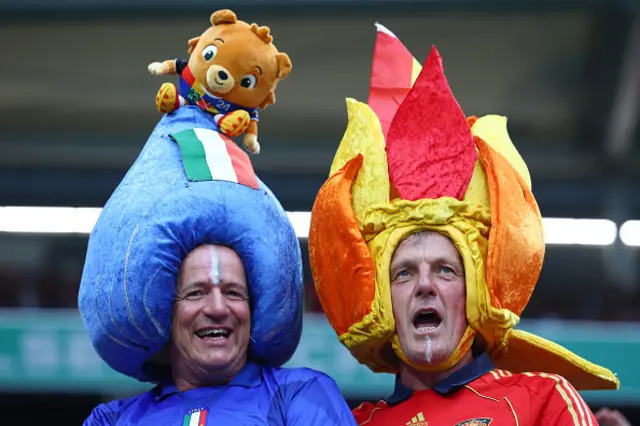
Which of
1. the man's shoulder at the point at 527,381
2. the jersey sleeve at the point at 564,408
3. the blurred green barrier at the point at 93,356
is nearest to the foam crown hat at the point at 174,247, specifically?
the man's shoulder at the point at 527,381

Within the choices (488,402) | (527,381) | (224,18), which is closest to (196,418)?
(488,402)

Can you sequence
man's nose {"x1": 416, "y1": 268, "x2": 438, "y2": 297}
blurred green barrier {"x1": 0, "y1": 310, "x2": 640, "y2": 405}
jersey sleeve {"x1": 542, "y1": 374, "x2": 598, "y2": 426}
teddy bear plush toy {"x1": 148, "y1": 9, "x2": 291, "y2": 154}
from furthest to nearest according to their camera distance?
1. blurred green barrier {"x1": 0, "y1": 310, "x2": 640, "y2": 405}
2. teddy bear plush toy {"x1": 148, "y1": 9, "x2": 291, "y2": 154}
3. man's nose {"x1": 416, "y1": 268, "x2": 438, "y2": 297}
4. jersey sleeve {"x1": 542, "y1": 374, "x2": 598, "y2": 426}

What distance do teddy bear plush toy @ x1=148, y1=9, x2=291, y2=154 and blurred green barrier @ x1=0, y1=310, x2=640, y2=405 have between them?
2.92 m

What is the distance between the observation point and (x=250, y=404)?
2.73 meters

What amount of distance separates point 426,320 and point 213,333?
59cm

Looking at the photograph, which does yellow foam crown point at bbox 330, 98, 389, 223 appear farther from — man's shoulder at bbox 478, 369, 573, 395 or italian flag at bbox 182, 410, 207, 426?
italian flag at bbox 182, 410, 207, 426

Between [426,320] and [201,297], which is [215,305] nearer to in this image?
[201,297]

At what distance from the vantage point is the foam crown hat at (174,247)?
2707 mm

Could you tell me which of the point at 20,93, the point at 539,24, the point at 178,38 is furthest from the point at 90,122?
the point at 539,24

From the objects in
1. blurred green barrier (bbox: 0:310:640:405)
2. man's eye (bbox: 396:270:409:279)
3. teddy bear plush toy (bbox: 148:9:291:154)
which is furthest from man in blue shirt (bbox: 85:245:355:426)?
blurred green barrier (bbox: 0:310:640:405)

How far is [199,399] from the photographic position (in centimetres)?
277

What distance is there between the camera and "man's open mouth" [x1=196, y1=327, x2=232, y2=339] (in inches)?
108

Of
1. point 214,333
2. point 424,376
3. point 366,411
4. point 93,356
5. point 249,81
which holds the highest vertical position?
point 249,81

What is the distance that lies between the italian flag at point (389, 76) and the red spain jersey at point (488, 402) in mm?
864
